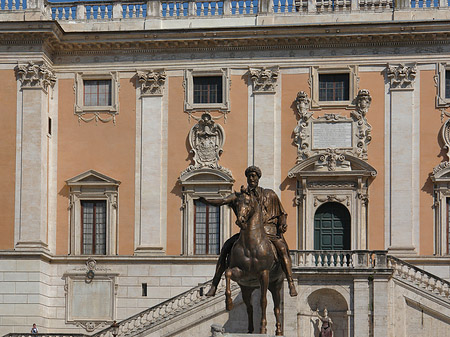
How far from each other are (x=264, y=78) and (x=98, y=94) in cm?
601

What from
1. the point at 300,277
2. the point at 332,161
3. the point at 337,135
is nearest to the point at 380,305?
the point at 300,277

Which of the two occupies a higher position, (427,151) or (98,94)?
(98,94)

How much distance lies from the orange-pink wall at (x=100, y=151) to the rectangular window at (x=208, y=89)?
228cm

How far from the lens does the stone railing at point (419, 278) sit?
35.7 metres

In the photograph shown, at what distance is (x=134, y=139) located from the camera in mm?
41031

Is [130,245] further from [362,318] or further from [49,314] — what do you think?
[362,318]

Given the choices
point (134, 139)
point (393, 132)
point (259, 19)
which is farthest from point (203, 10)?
point (393, 132)

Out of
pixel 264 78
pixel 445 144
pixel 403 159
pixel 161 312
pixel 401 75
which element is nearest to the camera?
pixel 161 312

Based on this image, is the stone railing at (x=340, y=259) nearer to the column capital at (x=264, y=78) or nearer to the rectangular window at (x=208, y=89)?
the column capital at (x=264, y=78)

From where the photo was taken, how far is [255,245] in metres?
21.8

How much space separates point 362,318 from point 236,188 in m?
7.18

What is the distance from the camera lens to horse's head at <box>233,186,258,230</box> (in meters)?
21.7

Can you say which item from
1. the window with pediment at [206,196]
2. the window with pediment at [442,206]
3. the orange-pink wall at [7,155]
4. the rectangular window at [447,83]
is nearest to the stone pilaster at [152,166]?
the window with pediment at [206,196]

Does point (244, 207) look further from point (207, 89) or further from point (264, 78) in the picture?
point (207, 89)
